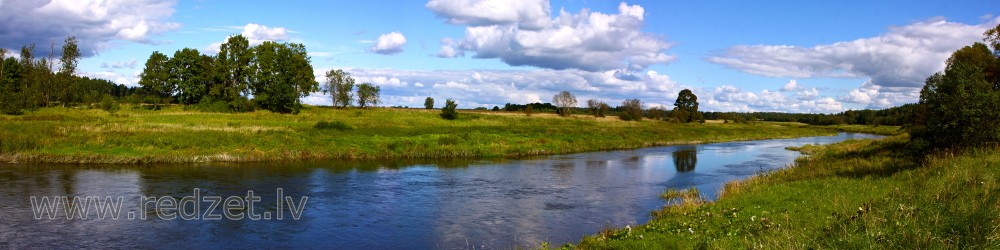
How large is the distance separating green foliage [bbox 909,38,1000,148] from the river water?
33.9 feet

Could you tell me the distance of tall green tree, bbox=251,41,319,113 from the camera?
85.8m

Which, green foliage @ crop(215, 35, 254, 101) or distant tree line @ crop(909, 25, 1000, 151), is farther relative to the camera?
green foliage @ crop(215, 35, 254, 101)

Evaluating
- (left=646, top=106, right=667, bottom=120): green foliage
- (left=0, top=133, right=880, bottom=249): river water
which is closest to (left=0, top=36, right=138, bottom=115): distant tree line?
(left=0, top=133, right=880, bottom=249): river water

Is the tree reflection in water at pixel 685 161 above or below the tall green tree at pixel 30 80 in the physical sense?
below

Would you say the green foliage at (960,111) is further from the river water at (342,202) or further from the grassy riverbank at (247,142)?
the grassy riverbank at (247,142)

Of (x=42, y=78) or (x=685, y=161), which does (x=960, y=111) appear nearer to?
(x=685, y=161)

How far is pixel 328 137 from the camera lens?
1928 inches

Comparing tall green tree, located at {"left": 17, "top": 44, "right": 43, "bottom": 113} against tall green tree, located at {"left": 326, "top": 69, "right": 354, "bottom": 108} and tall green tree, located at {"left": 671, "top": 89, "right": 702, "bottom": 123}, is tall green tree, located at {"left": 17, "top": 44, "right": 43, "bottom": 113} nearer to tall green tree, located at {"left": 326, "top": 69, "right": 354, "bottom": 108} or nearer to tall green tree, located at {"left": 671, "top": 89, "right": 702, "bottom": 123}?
tall green tree, located at {"left": 326, "top": 69, "right": 354, "bottom": 108}

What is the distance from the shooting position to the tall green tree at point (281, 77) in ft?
282

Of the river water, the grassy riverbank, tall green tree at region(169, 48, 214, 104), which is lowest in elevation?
the river water

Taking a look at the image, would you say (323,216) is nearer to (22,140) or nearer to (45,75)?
(22,140)

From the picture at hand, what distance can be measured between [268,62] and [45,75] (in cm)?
3105

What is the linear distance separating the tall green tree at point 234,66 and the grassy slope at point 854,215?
288 ft

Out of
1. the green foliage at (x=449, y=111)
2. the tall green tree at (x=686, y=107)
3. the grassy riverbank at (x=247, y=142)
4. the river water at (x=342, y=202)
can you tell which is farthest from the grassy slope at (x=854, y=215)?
the tall green tree at (x=686, y=107)
